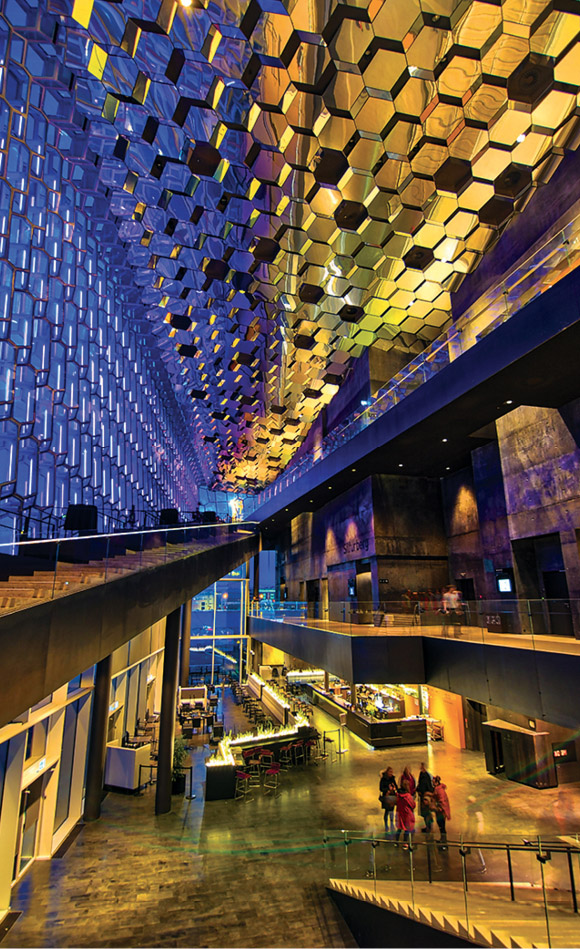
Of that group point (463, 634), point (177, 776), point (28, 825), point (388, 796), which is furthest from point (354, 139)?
point (177, 776)

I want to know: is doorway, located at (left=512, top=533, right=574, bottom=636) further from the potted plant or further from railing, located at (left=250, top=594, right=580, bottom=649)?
the potted plant

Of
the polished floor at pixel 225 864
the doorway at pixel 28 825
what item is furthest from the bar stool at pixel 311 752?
the doorway at pixel 28 825

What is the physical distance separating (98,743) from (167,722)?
4.53 ft

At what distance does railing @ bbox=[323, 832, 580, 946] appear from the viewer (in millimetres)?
4484

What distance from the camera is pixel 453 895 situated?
5070 mm

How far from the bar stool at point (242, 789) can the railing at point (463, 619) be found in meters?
3.78

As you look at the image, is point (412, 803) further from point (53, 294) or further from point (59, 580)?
point (53, 294)

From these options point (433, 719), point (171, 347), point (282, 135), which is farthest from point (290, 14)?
point (433, 719)

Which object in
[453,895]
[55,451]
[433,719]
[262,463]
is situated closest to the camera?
[453,895]

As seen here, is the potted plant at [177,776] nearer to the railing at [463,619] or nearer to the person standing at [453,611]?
the railing at [463,619]

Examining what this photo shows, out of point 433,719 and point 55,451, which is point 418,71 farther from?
point 433,719

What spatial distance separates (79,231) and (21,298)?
13.1ft

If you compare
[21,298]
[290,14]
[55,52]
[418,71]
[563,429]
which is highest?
[55,52]

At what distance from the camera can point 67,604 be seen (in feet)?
13.8
